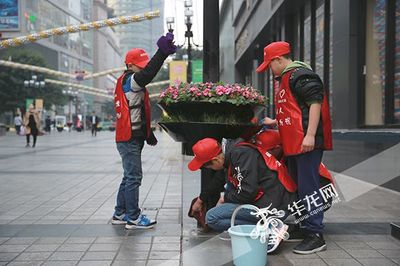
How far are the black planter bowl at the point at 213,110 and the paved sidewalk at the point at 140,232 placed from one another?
3.98ft

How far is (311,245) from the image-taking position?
418 cm

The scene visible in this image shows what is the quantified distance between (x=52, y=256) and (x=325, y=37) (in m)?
8.52

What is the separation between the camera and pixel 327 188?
447 cm

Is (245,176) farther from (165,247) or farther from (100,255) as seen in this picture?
(100,255)

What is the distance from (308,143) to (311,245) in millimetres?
936

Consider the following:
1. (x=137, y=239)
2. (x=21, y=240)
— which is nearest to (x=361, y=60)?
(x=137, y=239)

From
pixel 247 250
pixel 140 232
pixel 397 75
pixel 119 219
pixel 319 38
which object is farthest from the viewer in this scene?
pixel 319 38

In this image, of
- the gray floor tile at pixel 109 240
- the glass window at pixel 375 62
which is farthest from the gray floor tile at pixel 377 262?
the glass window at pixel 375 62

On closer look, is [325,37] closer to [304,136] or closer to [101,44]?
[304,136]

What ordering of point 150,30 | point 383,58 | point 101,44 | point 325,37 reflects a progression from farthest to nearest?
point 101,44, point 150,30, point 325,37, point 383,58

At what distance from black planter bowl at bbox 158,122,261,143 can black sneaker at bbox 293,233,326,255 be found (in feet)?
3.65

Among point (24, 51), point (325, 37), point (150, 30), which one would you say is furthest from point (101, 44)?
point (325, 37)

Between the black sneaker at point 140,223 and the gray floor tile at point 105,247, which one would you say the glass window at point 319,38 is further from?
the gray floor tile at point 105,247

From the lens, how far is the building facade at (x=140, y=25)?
614 inches
